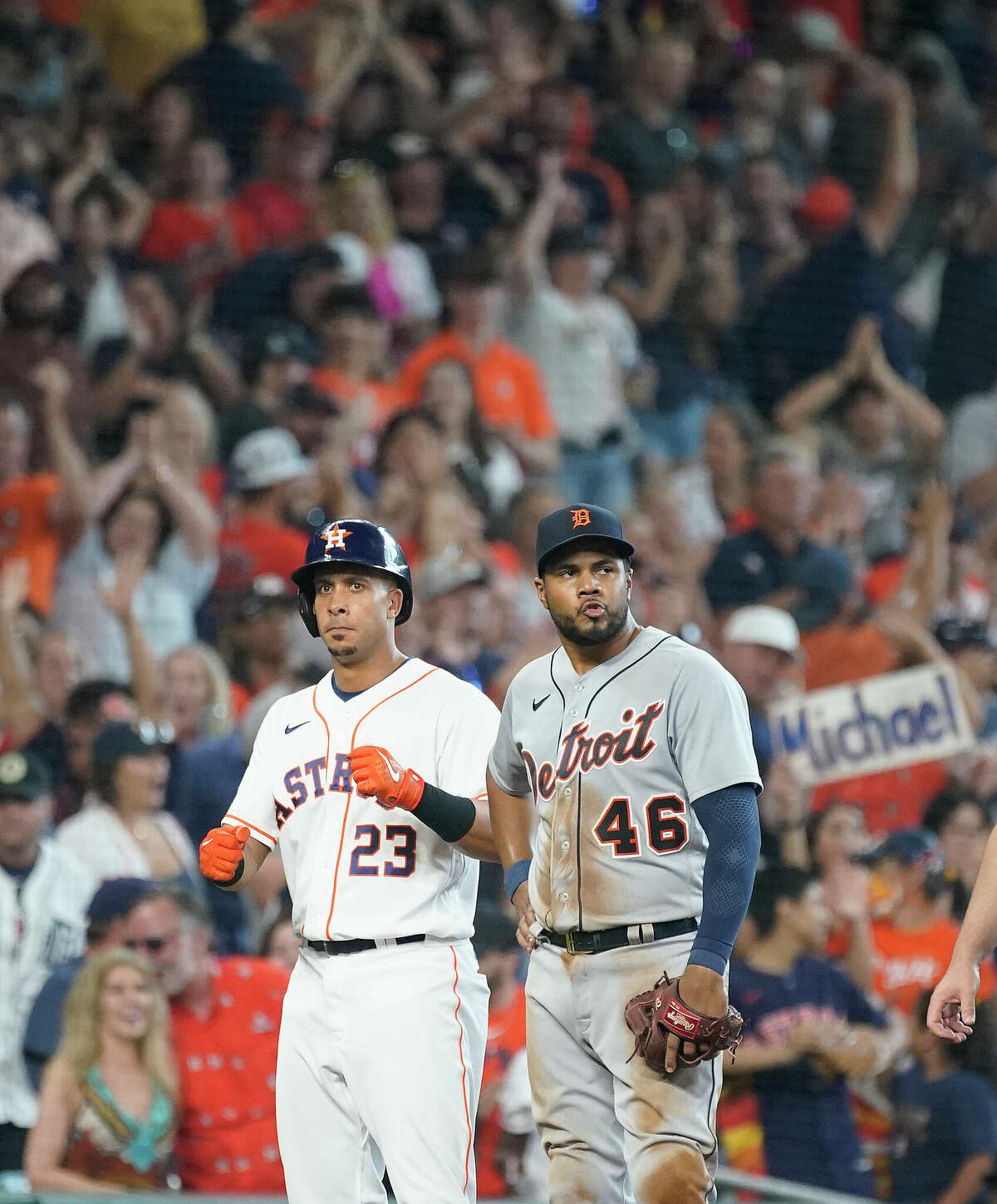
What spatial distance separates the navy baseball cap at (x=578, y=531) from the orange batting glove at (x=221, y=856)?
28.0 inches

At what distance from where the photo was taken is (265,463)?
20.7 ft

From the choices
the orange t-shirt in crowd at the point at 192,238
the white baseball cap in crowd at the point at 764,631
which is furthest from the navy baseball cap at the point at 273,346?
the white baseball cap in crowd at the point at 764,631

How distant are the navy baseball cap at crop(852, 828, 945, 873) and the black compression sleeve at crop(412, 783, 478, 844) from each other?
2.76 m

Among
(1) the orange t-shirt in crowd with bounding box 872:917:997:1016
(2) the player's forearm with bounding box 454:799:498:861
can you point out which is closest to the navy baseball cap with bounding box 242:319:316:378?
(1) the orange t-shirt in crowd with bounding box 872:917:997:1016

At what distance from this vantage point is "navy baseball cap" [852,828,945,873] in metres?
5.54

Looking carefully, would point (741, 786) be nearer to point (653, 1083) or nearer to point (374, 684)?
point (653, 1083)

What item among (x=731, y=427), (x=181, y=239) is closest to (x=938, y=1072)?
(x=731, y=427)

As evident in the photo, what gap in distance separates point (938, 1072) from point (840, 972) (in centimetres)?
39

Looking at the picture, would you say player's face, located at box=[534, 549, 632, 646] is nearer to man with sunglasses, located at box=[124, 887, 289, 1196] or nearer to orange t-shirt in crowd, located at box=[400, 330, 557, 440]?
man with sunglasses, located at box=[124, 887, 289, 1196]

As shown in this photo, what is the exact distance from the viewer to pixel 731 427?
7.47 m

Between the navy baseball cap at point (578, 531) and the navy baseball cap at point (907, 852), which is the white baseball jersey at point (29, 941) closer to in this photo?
the navy baseball cap at point (907, 852)

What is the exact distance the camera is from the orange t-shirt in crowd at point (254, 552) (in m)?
6.14

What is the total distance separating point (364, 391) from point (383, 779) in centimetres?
415

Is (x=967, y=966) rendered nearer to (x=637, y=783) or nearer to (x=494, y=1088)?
(x=637, y=783)
